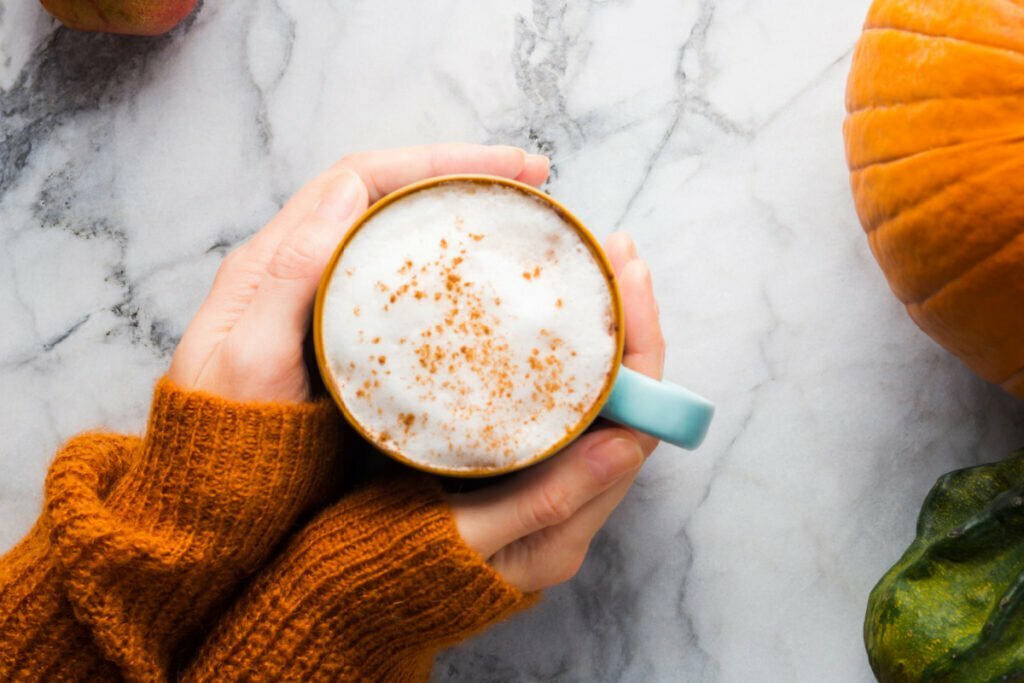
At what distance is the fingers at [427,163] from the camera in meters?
0.78

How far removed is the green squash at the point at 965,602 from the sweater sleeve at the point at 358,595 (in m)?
0.28

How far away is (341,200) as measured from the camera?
70 cm

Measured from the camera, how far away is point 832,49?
33.8 inches

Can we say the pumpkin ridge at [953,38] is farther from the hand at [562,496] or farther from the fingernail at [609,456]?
the fingernail at [609,456]

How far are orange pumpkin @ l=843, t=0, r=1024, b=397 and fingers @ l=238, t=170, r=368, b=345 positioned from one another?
38 centimetres

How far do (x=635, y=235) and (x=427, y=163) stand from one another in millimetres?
193

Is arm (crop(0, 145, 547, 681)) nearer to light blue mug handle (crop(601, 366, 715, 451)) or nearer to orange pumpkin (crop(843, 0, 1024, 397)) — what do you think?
light blue mug handle (crop(601, 366, 715, 451))

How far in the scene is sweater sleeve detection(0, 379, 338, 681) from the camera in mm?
679

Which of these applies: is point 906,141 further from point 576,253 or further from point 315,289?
point 315,289

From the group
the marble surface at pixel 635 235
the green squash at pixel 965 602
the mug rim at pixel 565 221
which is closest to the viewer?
the mug rim at pixel 565 221

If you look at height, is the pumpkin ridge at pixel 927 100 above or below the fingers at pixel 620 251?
above

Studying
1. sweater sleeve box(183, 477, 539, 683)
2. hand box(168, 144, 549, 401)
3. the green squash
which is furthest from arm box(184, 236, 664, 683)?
the green squash

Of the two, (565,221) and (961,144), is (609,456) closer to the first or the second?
(565,221)

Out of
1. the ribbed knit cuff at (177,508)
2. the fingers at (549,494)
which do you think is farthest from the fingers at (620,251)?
the ribbed knit cuff at (177,508)
